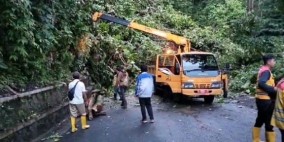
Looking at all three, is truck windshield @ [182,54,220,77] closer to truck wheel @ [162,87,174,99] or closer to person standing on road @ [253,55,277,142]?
truck wheel @ [162,87,174,99]

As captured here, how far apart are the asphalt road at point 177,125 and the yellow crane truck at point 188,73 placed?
68 cm

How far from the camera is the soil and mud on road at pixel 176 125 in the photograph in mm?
10227

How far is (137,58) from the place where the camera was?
25.3 m

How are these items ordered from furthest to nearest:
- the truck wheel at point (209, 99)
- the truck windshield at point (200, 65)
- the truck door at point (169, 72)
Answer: the truck wheel at point (209, 99)
the truck door at point (169, 72)
the truck windshield at point (200, 65)

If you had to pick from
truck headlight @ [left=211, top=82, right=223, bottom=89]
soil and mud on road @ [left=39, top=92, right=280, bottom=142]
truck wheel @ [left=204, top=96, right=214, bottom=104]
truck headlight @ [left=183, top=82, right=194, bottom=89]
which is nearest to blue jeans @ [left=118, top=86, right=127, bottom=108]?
soil and mud on road @ [left=39, top=92, right=280, bottom=142]

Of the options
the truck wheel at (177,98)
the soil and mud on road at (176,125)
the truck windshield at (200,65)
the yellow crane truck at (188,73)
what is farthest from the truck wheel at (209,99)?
the truck windshield at (200,65)

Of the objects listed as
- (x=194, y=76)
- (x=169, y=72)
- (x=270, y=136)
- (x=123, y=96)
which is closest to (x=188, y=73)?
(x=194, y=76)

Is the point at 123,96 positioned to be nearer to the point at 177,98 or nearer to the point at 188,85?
the point at 177,98

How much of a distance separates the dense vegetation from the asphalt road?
233 centimetres

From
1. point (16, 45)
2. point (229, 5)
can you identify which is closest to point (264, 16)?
point (229, 5)

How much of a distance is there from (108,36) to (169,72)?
24.0 ft

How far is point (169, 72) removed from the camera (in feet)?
56.7

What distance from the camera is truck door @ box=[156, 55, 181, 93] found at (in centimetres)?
1644

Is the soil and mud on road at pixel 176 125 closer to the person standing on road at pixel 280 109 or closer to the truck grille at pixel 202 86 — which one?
the truck grille at pixel 202 86
